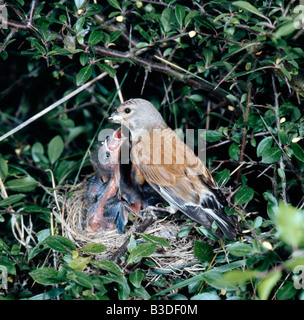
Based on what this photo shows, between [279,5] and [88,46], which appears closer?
[279,5]

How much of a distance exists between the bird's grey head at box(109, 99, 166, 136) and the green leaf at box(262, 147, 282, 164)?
1010 mm

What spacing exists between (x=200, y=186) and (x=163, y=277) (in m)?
0.68

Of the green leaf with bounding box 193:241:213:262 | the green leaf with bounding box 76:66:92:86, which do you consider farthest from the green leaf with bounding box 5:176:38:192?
the green leaf with bounding box 193:241:213:262

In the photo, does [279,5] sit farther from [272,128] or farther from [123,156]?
[123,156]

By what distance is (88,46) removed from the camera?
2.42 m

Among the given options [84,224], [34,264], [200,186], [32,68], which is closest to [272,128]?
[200,186]

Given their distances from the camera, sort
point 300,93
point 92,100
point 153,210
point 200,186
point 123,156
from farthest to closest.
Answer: point 92,100
point 123,156
point 153,210
point 200,186
point 300,93

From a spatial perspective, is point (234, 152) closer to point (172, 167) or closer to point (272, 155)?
point (272, 155)

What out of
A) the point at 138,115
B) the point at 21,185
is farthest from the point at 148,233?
the point at 21,185

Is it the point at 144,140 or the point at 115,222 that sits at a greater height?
the point at 144,140

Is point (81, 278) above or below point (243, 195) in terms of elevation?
below

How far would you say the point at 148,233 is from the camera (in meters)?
2.72

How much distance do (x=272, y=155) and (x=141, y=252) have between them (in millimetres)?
983
